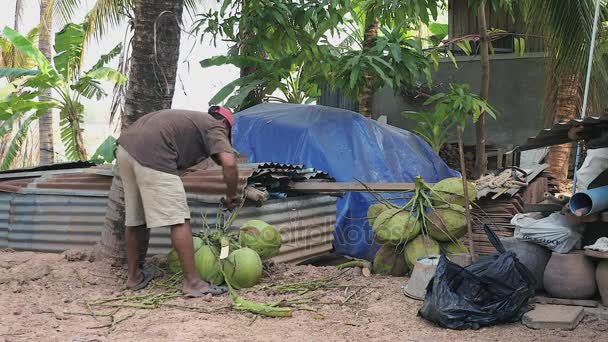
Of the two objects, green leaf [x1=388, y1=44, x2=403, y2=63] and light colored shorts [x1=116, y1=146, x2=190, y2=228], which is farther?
green leaf [x1=388, y1=44, x2=403, y2=63]

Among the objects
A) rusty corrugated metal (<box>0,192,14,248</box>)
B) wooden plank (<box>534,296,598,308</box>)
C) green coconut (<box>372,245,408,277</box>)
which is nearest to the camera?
wooden plank (<box>534,296,598,308</box>)

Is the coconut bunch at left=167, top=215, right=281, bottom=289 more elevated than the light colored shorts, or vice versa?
the light colored shorts

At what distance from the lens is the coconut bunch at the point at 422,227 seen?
6273mm

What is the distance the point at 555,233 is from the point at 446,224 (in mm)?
1162

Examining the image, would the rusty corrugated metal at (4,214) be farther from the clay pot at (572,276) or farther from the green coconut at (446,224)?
the clay pot at (572,276)

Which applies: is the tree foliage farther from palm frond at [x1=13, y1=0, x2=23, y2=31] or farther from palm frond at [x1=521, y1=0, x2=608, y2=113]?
palm frond at [x1=13, y1=0, x2=23, y2=31]

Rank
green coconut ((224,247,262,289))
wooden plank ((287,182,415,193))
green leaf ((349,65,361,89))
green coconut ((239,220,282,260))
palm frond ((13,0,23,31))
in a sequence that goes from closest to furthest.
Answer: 1. green coconut ((224,247,262,289))
2. green coconut ((239,220,282,260))
3. wooden plank ((287,182,415,193))
4. green leaf ((349,65,361,89))
5. palm frond ((13,0,23,31))

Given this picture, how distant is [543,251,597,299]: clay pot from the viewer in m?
5.17

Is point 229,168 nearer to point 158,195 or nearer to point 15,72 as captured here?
point 158,195

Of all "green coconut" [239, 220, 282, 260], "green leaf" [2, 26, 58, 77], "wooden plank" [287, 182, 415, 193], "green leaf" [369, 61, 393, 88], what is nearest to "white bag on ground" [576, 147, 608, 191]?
"wooden plank" [287, 182, 415, 193]

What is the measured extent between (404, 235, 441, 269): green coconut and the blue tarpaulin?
71.6 inches

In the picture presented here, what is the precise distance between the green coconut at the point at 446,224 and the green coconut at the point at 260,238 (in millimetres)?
1423

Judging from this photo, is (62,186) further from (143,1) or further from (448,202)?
(448,202)

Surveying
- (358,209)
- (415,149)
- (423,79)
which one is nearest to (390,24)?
(415,149)
